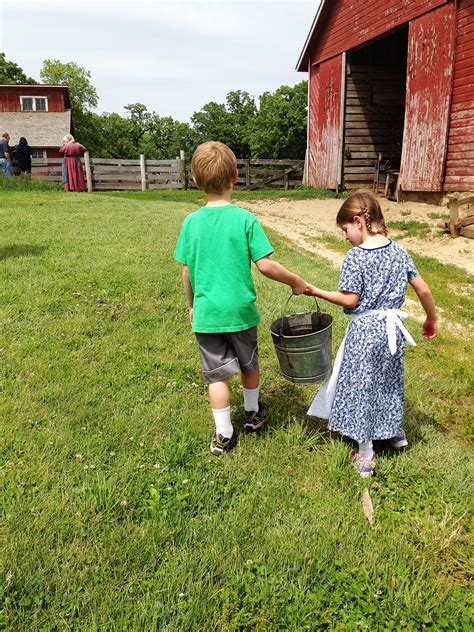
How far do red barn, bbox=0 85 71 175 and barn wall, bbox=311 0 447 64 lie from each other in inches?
1014

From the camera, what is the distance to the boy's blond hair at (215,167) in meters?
2.73

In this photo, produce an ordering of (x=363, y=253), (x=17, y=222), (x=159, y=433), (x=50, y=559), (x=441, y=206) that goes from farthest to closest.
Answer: (x=441, y=206) → (x=17, y=222) → (x=159, y=433) → (x=363, y=253) → (x=50, y=559)

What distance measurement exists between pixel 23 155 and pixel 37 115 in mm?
22776

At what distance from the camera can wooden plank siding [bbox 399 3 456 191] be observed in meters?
12.5

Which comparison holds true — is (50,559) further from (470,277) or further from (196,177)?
(470,277)

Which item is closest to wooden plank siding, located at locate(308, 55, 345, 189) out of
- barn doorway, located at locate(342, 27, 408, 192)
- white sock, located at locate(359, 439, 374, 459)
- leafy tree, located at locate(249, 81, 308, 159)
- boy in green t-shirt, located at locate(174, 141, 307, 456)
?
barn doorway, located at locate(342, 27, 408, 192)

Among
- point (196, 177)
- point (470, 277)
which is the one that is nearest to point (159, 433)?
point (196, 177)

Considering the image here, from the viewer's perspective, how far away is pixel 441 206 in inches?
515

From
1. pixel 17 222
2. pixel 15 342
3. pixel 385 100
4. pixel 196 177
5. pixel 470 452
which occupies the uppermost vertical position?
pixel 385 100

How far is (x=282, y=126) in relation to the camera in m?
53.2

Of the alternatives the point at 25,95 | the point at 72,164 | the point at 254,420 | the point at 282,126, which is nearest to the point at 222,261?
the point at 254,420

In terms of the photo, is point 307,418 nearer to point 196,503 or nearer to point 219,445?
point 219,445

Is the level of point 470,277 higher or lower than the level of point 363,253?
lower

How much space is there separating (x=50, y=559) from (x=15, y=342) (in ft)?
8.49
